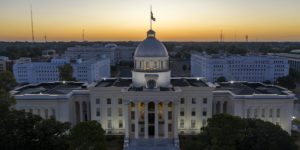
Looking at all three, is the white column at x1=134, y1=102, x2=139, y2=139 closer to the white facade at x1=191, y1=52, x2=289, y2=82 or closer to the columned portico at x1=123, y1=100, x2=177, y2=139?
the columned portico at x1=123, y1=100, x2=177, y2=139

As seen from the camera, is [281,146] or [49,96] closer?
[281,146]

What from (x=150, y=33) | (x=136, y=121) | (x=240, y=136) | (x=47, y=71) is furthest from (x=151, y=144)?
(x=47, y=71)

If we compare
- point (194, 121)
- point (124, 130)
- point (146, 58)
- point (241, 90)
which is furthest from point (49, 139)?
point (241, 90)

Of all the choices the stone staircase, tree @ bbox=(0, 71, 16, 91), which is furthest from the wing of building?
tree @ bbox=(0, 71, 16, 91)

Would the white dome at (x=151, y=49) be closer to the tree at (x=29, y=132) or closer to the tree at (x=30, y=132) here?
the tree at (x=29, y=132)

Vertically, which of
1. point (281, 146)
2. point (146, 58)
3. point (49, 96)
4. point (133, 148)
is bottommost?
point (133, 148)

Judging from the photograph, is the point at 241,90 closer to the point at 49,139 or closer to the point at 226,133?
the point at 226,133
